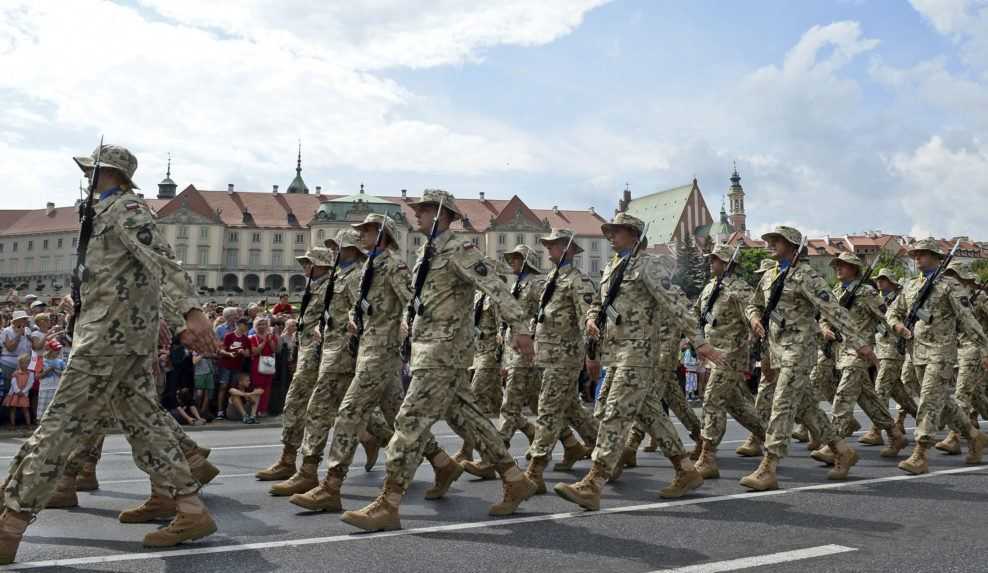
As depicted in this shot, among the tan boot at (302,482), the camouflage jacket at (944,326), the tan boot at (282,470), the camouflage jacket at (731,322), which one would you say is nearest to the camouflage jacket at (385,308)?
the tan boot at (302,482)

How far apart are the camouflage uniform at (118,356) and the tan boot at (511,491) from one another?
2.22 metres

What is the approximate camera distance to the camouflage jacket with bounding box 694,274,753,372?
31.2ft

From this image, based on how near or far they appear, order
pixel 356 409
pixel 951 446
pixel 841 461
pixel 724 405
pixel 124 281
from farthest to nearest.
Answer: pixel 951 446, pixel 724 405, pixel 841 461, pixel 356 409, pixel 124 281

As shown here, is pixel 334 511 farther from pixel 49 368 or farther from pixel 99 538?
pixel 49 368

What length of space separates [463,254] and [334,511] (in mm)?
2182

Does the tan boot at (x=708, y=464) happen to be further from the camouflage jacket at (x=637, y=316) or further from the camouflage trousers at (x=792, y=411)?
the camouflage jacket at (x=637, y=316)

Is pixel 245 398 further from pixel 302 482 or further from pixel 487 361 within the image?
pixel 302 482

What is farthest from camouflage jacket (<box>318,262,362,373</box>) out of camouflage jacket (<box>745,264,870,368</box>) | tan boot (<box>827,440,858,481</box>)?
tan boot (<box>827,440,858,481</box>)

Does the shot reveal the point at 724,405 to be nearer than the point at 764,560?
No

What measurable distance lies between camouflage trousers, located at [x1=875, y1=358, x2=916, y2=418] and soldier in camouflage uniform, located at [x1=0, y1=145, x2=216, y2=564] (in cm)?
922

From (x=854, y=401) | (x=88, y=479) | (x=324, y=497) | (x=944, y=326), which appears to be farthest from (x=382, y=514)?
(x=944, y=326)

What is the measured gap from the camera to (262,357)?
1464 centimetres

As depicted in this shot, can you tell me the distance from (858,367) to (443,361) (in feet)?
20.3

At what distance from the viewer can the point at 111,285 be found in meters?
5.18
